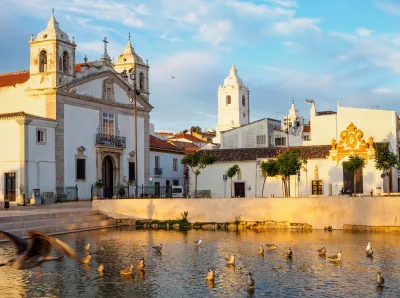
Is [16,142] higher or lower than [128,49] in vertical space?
lower

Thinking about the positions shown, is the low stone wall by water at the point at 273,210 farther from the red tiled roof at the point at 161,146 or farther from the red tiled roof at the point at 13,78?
the red tiled roof at the point at 161,146

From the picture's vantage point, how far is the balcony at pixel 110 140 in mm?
45250

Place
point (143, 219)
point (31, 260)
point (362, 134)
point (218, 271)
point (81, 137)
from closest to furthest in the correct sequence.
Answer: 1. point (31, 260)
2. point (218, 271)
3. point (143, 219)
4. point (81, 137)
5. point (362, 134)

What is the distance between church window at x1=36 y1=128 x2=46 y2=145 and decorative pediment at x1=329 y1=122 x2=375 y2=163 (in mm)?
20851

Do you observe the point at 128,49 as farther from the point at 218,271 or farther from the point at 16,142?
the point at 218,271

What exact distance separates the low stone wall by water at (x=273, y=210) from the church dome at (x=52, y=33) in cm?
1451

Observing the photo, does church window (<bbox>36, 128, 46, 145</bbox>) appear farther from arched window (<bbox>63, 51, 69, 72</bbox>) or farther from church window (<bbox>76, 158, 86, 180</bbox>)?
arched window (<bbox>63, 51, 69, 72</bbox>)

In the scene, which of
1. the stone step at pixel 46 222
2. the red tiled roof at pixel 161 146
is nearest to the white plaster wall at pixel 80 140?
the red tiled roof at pixel 161 146

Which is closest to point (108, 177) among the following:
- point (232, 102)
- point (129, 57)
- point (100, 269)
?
point (129, 57)

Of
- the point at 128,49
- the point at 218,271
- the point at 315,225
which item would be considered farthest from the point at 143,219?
the point at 128,49

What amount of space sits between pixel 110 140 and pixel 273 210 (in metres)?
19.4

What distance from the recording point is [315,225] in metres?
29.3

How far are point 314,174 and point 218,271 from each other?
3025 cm

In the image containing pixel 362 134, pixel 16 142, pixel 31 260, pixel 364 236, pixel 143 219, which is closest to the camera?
pixel 31 260
